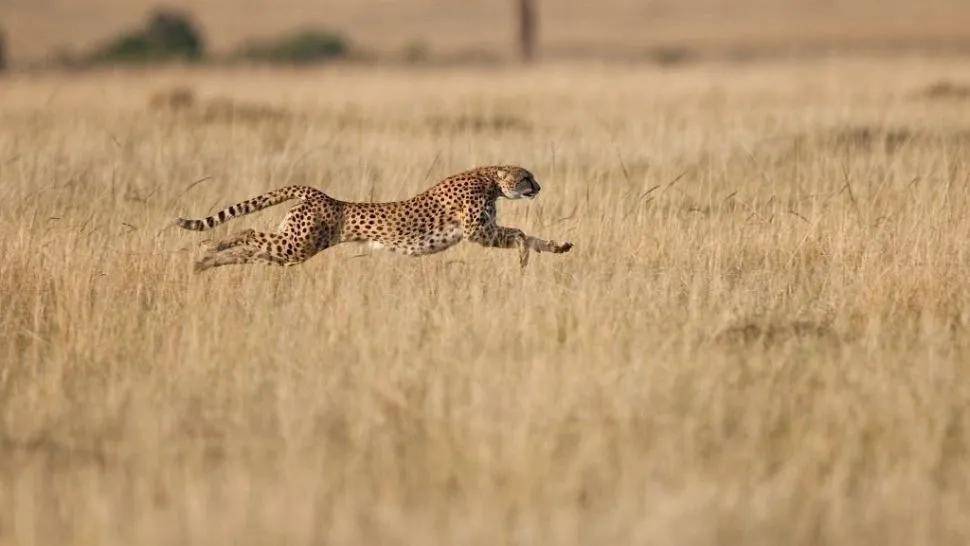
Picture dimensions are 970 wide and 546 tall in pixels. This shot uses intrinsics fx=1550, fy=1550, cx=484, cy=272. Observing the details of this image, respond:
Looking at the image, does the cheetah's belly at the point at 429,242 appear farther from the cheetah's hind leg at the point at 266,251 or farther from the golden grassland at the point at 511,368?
the cheetah's hind leg at the point at 266,251

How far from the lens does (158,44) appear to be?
47688mm

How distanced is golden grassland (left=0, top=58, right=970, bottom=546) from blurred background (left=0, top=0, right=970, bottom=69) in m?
44.2

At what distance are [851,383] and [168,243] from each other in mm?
4119

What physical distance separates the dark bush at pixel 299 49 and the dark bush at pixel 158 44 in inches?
68.4

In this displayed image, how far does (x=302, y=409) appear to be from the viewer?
4.88m

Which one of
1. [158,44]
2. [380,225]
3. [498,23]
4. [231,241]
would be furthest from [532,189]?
[498,23]

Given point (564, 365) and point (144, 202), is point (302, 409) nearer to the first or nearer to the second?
point (564, 365)

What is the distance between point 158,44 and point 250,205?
41836mm

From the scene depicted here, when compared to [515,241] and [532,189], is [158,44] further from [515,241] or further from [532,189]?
[515,241]

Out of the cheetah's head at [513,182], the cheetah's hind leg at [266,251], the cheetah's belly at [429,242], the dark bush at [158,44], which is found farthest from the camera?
the dark bush at [158,44]

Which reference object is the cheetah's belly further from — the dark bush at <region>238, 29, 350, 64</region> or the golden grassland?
the dark bush at <region>238, 29, 350, 64</region>

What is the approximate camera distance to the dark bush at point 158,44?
44.7 metres

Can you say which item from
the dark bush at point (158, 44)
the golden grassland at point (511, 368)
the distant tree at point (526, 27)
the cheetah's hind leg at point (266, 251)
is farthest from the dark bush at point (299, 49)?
the cheetah's hind leg at point (266, 251)

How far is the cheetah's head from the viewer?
765cm
